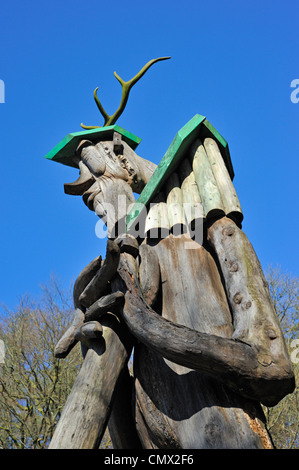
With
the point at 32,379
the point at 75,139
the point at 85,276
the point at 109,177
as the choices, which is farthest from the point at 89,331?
the point at 32,379

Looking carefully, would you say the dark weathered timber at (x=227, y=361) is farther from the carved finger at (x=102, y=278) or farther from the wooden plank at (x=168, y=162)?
the wooden plank at (x=168, y=162)

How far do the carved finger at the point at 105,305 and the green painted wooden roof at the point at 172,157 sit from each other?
685 millimetres

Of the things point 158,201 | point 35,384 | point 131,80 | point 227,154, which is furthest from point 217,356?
point 35,384

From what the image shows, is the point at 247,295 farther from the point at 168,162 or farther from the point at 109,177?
the point at 109,177

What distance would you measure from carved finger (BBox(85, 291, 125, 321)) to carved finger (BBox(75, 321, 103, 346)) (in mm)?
78

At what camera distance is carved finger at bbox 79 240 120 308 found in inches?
118

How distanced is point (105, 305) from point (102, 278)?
9.5 inches

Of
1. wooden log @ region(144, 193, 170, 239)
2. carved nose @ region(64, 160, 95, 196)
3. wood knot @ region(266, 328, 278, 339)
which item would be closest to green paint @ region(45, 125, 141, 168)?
carved nose @ region(64, 160, 95, 196)

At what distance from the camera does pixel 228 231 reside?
307 centimetres

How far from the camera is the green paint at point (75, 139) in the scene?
13.7 ft

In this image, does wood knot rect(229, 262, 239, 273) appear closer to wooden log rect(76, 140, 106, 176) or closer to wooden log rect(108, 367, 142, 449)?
wooden log rect(108, 367, 142, 449)

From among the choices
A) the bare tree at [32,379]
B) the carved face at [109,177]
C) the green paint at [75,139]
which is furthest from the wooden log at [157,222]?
the bare tree at [32,379]

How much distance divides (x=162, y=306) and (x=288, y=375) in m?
0.92
